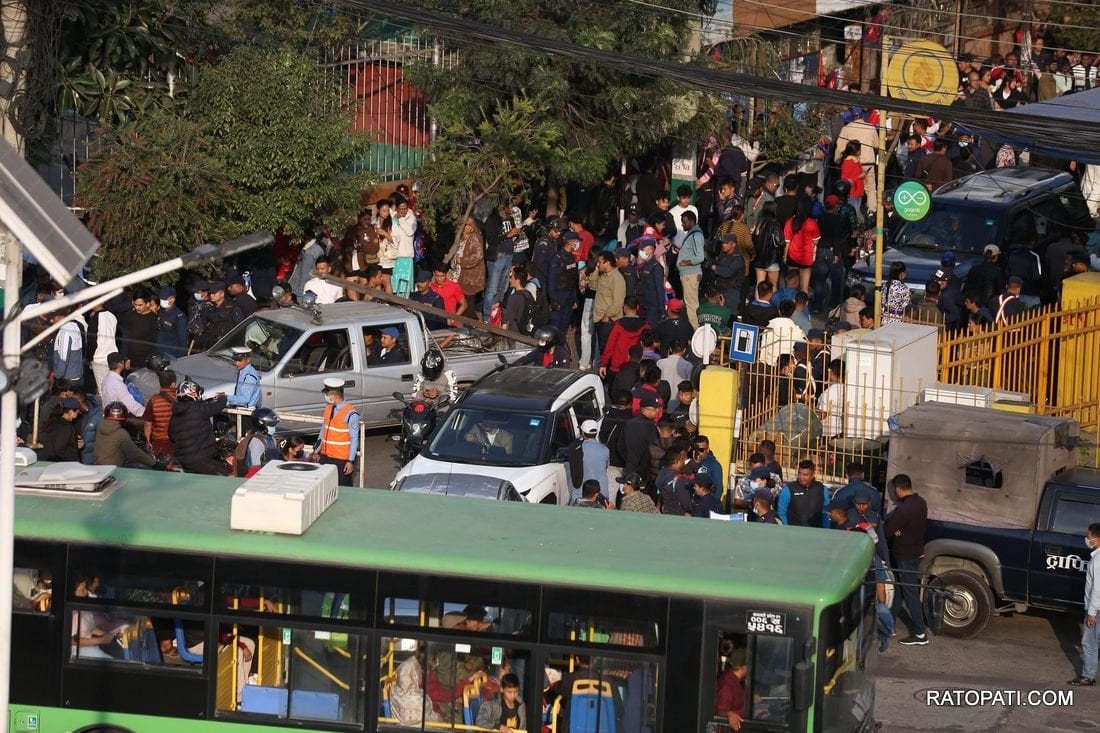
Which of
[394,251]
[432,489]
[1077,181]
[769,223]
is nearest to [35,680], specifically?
[432,489]

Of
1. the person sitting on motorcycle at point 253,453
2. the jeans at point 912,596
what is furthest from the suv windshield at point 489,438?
the jeans at point 912,596

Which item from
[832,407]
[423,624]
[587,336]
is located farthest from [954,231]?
[423,624]

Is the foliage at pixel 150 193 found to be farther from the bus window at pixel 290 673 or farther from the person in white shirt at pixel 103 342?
the bus window at pixel 290 673

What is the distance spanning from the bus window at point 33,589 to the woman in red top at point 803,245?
1454 cm

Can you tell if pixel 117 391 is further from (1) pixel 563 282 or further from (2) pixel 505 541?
(2) pixel 505 541

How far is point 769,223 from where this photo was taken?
24.2m

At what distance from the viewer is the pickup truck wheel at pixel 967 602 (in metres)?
15.4

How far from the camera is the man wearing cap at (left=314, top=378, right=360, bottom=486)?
55.7 feet

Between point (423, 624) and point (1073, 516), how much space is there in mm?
6983

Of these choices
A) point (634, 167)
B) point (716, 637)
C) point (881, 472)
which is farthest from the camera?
point (634, 167)

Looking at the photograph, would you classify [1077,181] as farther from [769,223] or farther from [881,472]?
[881,472]

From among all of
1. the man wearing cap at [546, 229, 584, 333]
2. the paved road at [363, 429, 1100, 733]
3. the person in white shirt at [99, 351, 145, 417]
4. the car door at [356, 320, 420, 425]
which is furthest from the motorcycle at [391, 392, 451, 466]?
the paved road at [363, 429, 1100, 733]

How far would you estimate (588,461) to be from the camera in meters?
17.0

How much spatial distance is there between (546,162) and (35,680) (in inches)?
568
